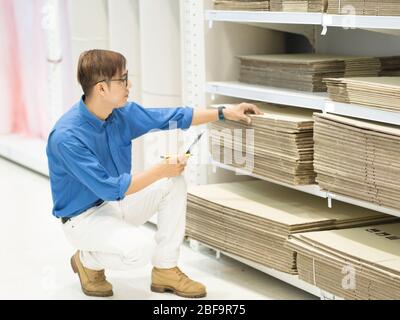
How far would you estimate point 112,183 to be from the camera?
3.32 metres

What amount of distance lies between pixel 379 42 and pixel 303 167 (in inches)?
35.4

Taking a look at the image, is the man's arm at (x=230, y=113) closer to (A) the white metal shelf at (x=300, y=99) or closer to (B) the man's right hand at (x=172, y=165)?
(A) the white metal shelf at (x=300, y=99)

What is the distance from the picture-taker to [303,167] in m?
3.58

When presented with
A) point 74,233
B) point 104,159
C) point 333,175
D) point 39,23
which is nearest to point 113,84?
point 104,159

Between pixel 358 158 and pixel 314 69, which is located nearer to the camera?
pixel 358 158

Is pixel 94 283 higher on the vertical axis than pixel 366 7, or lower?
lower

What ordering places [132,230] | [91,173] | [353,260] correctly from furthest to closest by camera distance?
1. [132,230]
2. [91,173]
3. [353,260]

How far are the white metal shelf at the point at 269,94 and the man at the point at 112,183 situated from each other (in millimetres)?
83

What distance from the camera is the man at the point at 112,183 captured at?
3.40 metres

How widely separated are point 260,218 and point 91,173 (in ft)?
2.66

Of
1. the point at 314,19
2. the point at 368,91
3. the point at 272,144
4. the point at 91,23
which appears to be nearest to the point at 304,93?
the point at 272,144

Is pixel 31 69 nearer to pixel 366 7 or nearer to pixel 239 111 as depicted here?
pixel 239 111

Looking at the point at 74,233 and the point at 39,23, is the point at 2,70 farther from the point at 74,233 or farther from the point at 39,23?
the point at 74,233

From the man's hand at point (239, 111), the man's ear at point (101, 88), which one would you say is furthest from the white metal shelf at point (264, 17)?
the man's ear at point (101, 88)
